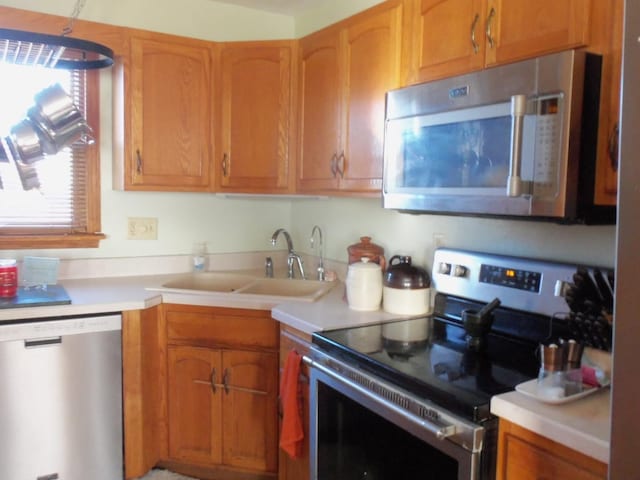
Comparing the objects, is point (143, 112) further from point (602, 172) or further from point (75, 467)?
point (602, 172)

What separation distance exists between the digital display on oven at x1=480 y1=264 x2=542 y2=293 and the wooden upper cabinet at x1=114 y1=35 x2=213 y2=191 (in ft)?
4.76

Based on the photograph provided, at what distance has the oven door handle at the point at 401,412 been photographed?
128 centimetres

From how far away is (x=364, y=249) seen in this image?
248 centimetres

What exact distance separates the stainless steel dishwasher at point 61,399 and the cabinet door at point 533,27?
1.74 m

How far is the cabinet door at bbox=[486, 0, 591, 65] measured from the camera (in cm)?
139

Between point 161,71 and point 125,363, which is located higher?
point 161,71

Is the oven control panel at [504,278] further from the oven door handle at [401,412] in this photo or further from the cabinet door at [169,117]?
the cabinet door at [169,117]

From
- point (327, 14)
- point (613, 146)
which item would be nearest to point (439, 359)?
point (613, 146)

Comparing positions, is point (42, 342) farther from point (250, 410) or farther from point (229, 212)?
point (229, 212)

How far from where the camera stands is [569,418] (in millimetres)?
1157

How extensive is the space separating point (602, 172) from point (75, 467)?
7.18 feet

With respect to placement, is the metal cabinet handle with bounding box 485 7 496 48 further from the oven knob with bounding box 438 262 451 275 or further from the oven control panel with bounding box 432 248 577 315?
the oven knob with bounding box 438 262 451 275

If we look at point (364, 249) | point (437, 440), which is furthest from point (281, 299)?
point (437, 440)

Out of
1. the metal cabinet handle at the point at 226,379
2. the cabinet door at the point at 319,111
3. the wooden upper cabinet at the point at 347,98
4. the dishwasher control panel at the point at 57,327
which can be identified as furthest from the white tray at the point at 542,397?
the dishwasher control panel at the point at 57,327
